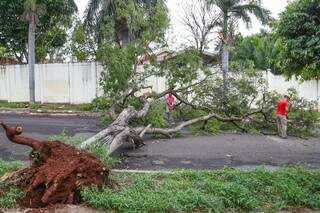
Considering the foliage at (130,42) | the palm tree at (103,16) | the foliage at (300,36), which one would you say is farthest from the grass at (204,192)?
the palm tree at (103,16)

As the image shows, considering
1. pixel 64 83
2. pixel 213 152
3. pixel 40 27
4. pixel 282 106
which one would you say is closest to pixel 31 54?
pixel 64 83

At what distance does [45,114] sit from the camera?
70.4 feet

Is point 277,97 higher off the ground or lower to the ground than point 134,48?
lower

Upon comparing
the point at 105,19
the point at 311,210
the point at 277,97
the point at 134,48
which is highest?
the point at 105,19

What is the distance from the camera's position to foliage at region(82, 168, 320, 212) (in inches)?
246

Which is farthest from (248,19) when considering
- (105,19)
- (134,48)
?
(134,48)

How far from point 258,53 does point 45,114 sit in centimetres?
2052

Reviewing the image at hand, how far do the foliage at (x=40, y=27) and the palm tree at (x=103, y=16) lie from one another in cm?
281

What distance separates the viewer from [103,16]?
76.9ft

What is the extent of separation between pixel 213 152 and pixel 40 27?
67.3ft

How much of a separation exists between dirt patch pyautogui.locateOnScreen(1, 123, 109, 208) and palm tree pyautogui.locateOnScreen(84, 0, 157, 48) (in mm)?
16891

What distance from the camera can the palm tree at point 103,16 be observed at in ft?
76.5

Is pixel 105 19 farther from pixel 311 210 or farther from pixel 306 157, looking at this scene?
pixel 311 210

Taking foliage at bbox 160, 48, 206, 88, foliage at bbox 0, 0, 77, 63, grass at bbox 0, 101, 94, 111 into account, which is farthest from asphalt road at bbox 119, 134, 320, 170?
foliage at bbox 0, 0, 77, 63
